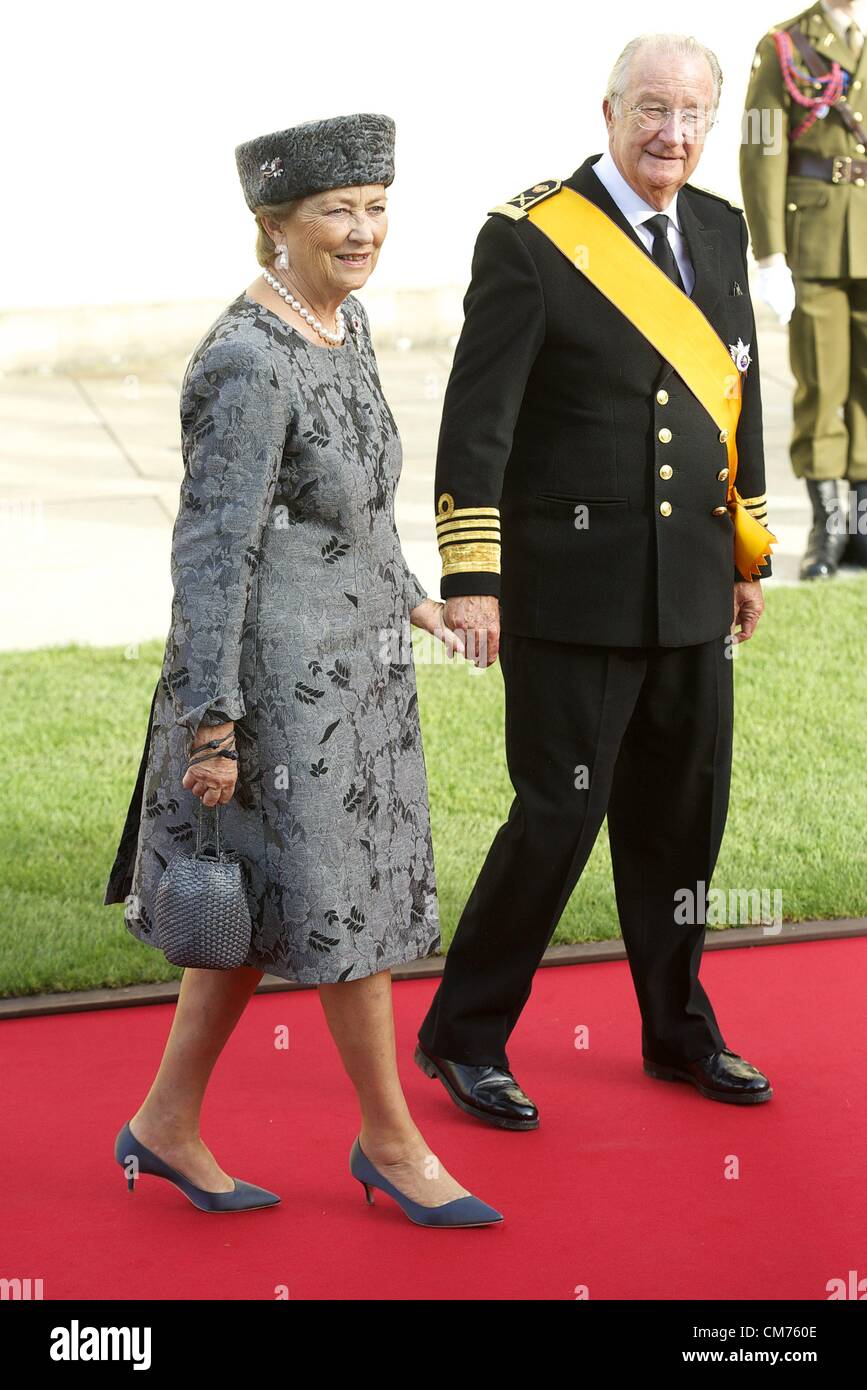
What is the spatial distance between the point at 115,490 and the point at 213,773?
24.7 ft

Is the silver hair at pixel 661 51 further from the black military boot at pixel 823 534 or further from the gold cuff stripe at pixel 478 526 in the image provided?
the black military boot at pixel 823 534

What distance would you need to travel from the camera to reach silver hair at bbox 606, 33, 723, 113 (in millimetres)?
4066

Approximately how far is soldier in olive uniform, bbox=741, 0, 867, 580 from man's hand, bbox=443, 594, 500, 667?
4717 mm

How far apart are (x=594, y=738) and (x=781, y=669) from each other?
368cm

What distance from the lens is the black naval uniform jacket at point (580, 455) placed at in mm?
4145

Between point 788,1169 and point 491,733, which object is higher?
point 491,733

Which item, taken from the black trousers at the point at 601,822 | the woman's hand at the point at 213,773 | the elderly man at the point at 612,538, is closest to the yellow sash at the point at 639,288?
the elderly man at the point at 612,538

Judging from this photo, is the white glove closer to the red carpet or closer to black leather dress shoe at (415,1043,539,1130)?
the red carpet

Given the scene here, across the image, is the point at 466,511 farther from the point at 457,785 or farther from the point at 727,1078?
the point at 457,785

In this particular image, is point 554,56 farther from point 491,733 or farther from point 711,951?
point 711,951

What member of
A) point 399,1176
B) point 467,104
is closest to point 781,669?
point 399,1176

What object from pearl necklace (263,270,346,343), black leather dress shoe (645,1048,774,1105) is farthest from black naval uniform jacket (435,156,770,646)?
black leather dress shoe (645,1048,774,1105)

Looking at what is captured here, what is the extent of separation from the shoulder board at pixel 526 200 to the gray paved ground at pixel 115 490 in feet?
14.8
